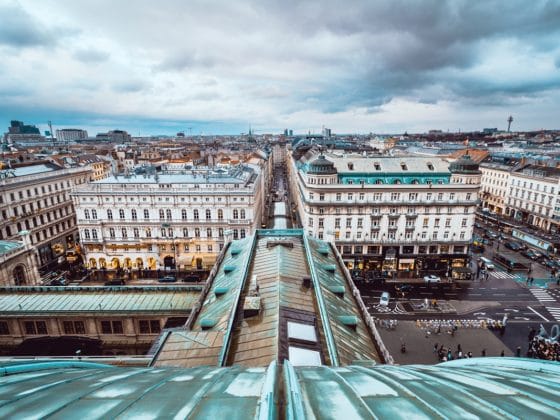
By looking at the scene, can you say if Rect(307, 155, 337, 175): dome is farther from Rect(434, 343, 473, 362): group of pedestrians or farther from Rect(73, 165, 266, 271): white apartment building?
Rect(434, 343, 473, 362): group of pedestrians

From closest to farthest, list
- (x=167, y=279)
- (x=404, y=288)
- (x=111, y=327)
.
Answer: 1. (x=111, y=327)
2. (x=404, y=288)
3. (x=167, y=279)

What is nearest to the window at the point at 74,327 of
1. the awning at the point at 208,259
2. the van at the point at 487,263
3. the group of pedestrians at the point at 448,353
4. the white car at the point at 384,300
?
the awning at the point at 208,259

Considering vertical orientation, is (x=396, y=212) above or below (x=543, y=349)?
above

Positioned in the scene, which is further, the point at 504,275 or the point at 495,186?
the point at 495,186

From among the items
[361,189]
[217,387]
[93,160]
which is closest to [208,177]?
[361,189]

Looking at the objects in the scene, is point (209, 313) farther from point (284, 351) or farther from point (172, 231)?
point (172, 231)

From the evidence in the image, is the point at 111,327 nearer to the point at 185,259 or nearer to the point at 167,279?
the point at 167,279

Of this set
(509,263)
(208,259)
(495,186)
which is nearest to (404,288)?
(509,263)

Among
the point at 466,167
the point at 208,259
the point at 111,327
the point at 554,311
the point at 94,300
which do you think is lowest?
the point at 554,311
